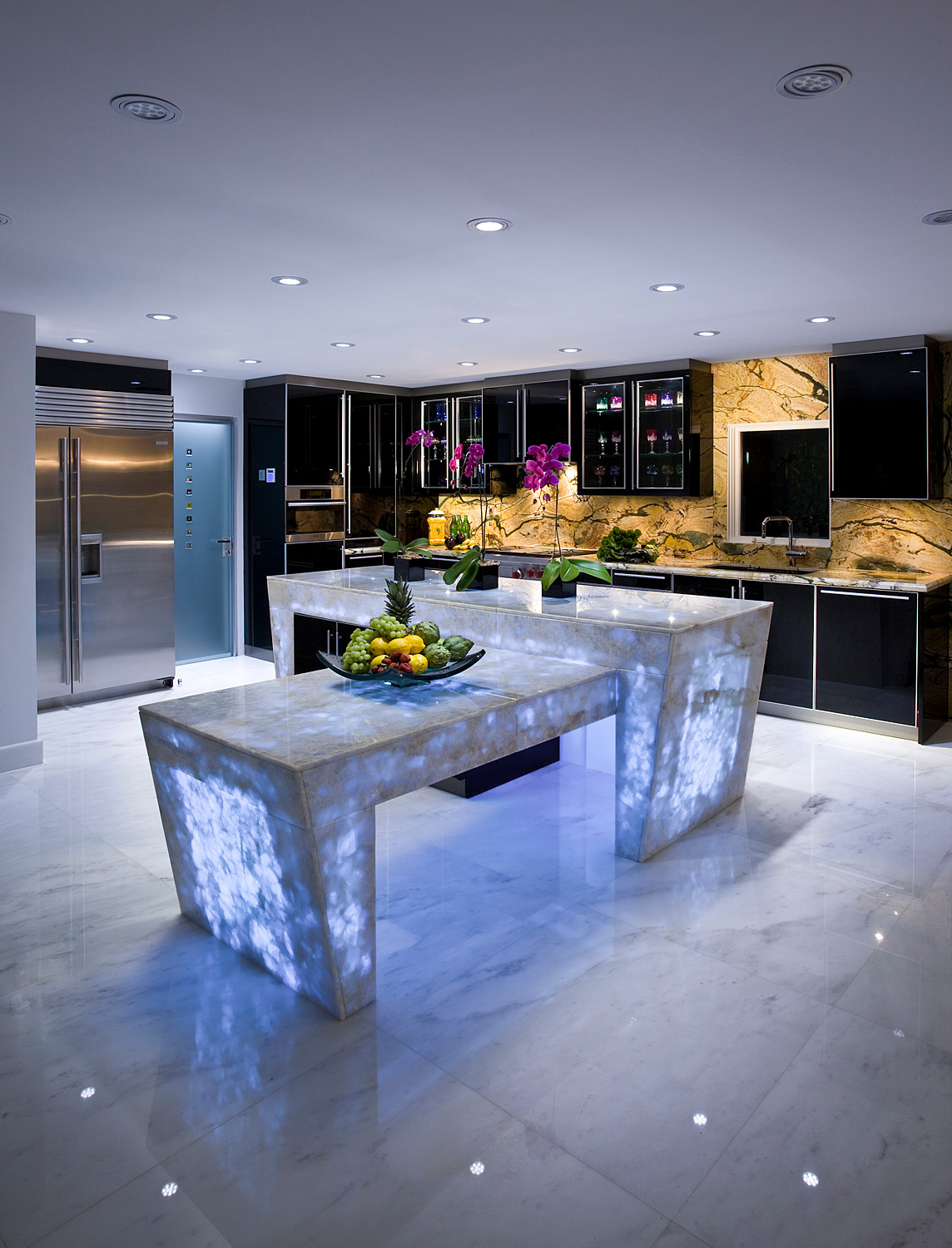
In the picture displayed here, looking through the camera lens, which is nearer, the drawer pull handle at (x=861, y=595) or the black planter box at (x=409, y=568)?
the black planter box at (x=409, y=568)

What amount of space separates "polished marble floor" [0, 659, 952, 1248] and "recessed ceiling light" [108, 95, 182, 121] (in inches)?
96.1

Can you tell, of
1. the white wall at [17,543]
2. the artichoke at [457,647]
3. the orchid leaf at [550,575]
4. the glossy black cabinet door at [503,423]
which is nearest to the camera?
the artichoke at [457,647]

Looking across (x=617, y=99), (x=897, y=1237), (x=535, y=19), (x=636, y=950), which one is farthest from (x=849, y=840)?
(x=535, y=19)

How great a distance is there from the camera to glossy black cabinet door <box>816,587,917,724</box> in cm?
523

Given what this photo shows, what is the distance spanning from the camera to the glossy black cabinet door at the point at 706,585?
19.5 ft

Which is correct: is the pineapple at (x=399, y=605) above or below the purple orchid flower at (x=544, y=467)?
below

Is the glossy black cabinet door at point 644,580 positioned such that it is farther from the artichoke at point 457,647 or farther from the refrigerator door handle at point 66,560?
the refrigerator door handle at point 66,560

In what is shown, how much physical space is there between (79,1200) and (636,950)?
1708 millimetres

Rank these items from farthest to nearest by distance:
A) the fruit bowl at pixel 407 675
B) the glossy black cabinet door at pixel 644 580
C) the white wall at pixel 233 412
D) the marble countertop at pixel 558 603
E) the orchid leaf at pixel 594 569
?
the white wall at pixel 233 412, the glossy black cabinet door at pixel 644 580, the orchid leaf at pixel 594 569, the marble countertop at pixel 558 603, the fruit bowl at pixel 407 675

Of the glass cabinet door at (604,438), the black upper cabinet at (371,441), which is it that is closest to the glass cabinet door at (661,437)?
the glass cabinet door at (604,438)

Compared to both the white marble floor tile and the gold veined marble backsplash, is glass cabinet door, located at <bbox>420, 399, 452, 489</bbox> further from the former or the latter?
the white marble floor tile

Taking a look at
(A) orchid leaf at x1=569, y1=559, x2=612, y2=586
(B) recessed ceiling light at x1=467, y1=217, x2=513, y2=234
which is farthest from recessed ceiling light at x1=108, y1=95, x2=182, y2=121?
(A) orchid leaf at x1=569, y1=559, x2=612, y2=586

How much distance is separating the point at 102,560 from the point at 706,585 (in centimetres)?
429

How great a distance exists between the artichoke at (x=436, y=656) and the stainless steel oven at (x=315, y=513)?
15.2 ft
